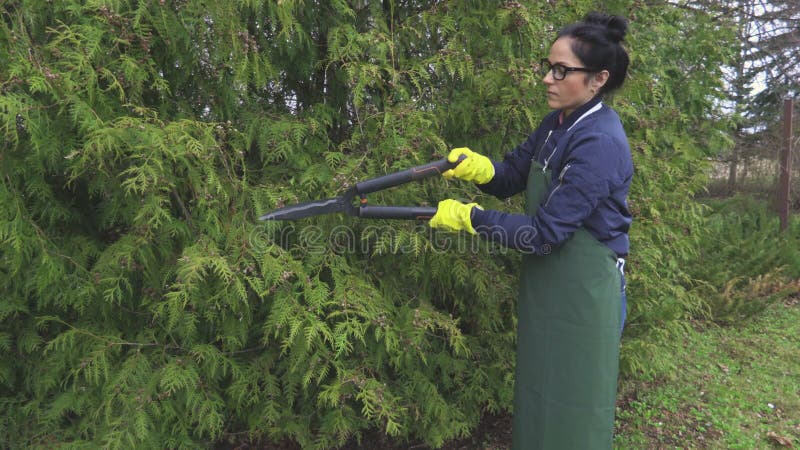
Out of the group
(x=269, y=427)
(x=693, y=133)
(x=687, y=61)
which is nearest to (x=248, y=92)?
(x=269, y=427)

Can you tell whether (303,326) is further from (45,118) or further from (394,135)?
(45,118)

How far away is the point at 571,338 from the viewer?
A: 198 cm

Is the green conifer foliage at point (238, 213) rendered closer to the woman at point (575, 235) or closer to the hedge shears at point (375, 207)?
the hedge shears at point (375, 207)

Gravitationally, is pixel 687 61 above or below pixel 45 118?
above

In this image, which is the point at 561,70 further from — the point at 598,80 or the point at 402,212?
the point at 402,212

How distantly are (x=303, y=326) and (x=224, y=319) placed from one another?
41 centimetres

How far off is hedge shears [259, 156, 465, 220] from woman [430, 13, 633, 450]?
4.9 inches

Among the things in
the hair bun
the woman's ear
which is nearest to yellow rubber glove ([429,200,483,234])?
the woman's ear

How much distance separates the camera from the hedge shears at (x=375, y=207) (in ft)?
6.72

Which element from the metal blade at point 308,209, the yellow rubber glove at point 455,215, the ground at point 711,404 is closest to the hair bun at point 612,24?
the yellow rubber glove at point 455,215

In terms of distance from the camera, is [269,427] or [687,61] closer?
[269,427]

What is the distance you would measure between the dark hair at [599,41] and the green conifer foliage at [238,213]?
609mm

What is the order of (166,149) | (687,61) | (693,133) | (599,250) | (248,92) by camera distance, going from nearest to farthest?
(599,250), (166,149), (248,92), (687,61), (693,133)

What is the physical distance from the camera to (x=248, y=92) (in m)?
2.66
